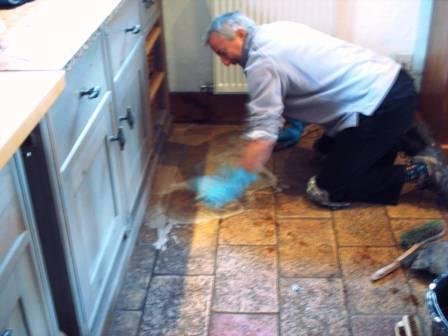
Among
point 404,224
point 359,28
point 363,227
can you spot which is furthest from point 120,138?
point 359,28

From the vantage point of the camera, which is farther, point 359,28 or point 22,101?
point 359,28

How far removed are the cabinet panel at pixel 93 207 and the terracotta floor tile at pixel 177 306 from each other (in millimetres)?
172

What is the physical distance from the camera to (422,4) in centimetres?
287

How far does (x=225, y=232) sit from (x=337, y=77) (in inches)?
27.0

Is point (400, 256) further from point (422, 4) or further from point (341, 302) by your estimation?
point (422, 4)

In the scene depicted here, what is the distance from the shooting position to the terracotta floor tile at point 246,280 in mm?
2047

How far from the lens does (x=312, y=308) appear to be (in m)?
2.02

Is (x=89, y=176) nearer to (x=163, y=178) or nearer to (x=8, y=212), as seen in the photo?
(x=8, y=212)

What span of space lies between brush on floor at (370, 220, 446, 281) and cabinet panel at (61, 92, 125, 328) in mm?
858

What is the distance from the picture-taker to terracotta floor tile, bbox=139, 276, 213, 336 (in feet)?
6.43

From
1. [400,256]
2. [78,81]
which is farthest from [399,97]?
[78,81]

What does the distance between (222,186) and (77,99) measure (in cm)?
107

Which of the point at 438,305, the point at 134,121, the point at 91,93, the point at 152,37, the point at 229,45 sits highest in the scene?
the point at 91,93

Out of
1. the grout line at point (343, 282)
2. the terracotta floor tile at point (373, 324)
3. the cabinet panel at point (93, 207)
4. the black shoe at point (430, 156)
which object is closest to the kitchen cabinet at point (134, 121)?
the cabinet panel at point (93, 207)
